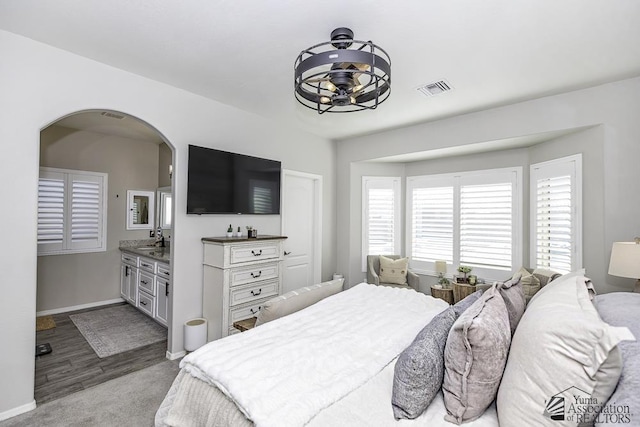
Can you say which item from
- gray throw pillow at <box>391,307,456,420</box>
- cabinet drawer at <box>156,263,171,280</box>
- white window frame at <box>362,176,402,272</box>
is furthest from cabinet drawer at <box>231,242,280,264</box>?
gray throw pillow at <box>391,307,456,420</box>

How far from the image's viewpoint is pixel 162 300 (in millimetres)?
3832

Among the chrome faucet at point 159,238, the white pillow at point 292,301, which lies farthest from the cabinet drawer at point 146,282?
the white pillow at point 292,301

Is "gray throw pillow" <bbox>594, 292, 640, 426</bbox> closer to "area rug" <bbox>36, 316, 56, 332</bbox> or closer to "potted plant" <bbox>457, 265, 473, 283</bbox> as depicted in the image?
"potted plant" <bbox>457, 265, 473, 283</bbox>

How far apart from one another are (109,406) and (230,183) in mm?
2299

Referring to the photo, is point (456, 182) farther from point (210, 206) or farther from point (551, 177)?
point (210, 206)

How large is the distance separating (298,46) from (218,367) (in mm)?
2266

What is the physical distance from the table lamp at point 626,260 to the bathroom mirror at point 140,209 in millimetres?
6305

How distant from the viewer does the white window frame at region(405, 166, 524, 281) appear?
3.98 meters

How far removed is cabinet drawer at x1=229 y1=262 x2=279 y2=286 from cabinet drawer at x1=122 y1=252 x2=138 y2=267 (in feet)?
7.40

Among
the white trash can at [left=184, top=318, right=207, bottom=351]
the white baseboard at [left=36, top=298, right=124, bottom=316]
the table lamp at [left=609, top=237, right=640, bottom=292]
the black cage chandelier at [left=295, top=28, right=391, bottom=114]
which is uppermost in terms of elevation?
the black cage chandelier at [left=295, top=28, right=391, bottom=114]

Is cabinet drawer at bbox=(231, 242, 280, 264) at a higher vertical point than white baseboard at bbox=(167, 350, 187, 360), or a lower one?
higher

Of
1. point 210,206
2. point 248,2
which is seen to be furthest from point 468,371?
point 210,206

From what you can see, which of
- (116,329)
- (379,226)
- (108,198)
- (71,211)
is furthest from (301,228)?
(71,211)

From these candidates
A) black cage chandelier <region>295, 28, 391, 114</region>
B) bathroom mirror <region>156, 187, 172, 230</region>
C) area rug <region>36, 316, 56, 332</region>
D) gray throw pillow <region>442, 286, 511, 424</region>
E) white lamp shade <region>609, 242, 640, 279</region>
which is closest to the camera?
gray throw pillow <region>442, 286, 511, 424</region>
